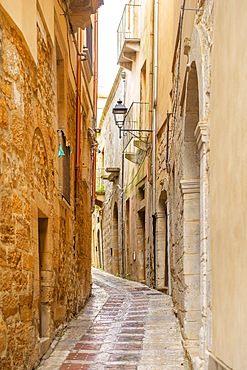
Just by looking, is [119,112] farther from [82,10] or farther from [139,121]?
[82,10]

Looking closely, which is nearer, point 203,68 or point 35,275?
point 203,68

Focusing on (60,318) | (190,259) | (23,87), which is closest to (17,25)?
(23,87)

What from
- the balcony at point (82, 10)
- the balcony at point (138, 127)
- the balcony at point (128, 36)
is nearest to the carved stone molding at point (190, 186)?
the balcony at point (82, 10)

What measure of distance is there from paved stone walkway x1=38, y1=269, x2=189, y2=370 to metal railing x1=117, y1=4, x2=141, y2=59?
33.8 feet

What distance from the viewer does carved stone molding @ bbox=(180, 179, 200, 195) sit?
669 cm

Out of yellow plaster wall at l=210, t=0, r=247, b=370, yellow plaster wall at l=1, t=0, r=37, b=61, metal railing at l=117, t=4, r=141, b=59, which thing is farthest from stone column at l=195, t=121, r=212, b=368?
metal railing at l=117, t=4, r=141, b=59

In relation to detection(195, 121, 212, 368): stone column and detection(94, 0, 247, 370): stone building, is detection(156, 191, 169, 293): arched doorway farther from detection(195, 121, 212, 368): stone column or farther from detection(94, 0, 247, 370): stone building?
detection(195, 121, 212, 368): stone column

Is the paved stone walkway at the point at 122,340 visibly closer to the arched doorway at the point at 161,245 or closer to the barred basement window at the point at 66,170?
the barred basement window at the point at 66,170

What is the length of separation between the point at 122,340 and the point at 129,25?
1467 centimetres

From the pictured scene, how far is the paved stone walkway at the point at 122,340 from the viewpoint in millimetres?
6172

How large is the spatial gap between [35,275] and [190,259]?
1825 mm

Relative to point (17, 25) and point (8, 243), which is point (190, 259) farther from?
point (17, 25)

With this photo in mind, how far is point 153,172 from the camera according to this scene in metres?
13.9

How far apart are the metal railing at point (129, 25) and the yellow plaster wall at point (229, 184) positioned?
15330mm
